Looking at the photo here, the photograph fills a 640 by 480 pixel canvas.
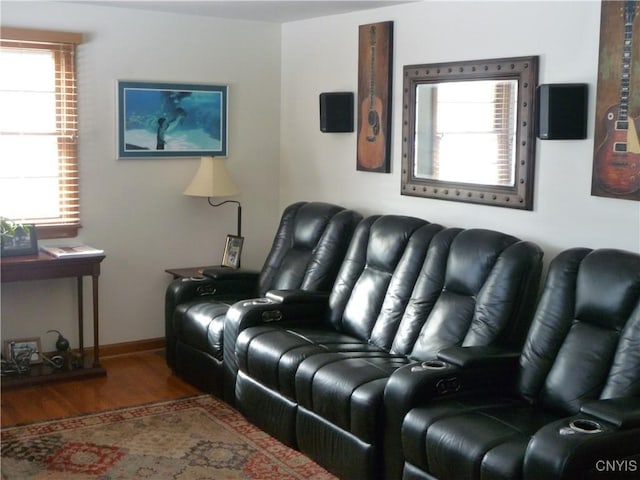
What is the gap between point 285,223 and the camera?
17.6 feet

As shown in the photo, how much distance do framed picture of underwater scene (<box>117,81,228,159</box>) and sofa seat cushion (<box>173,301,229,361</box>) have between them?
1143 millimetres

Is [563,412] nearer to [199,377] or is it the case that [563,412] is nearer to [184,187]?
[199,377]

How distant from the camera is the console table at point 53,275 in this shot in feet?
15.6

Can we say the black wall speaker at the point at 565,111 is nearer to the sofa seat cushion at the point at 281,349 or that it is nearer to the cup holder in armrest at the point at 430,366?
the cup holder in armrest at the point at 430,366

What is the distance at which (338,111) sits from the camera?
5.29m

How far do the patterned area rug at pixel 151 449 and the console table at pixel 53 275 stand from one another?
640 mm

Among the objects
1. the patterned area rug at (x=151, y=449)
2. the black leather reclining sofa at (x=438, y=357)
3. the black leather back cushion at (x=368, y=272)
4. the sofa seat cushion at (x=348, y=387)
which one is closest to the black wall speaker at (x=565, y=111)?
the black leather reclining sofa at (x=438, y=357)

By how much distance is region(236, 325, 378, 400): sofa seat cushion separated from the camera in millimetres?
3980

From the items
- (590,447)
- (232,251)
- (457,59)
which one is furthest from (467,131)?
(590,447)

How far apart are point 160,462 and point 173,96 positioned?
8.48ft

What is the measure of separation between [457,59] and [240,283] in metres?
1.93

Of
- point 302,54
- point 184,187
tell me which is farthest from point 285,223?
point 302,54

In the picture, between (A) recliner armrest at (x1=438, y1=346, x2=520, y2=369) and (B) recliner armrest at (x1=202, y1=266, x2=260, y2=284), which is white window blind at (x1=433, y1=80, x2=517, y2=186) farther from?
(B) recliner armrest at (x1=202, y1=266, x2=260, y2=284)

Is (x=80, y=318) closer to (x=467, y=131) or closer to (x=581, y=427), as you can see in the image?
(x=467, y=131)
